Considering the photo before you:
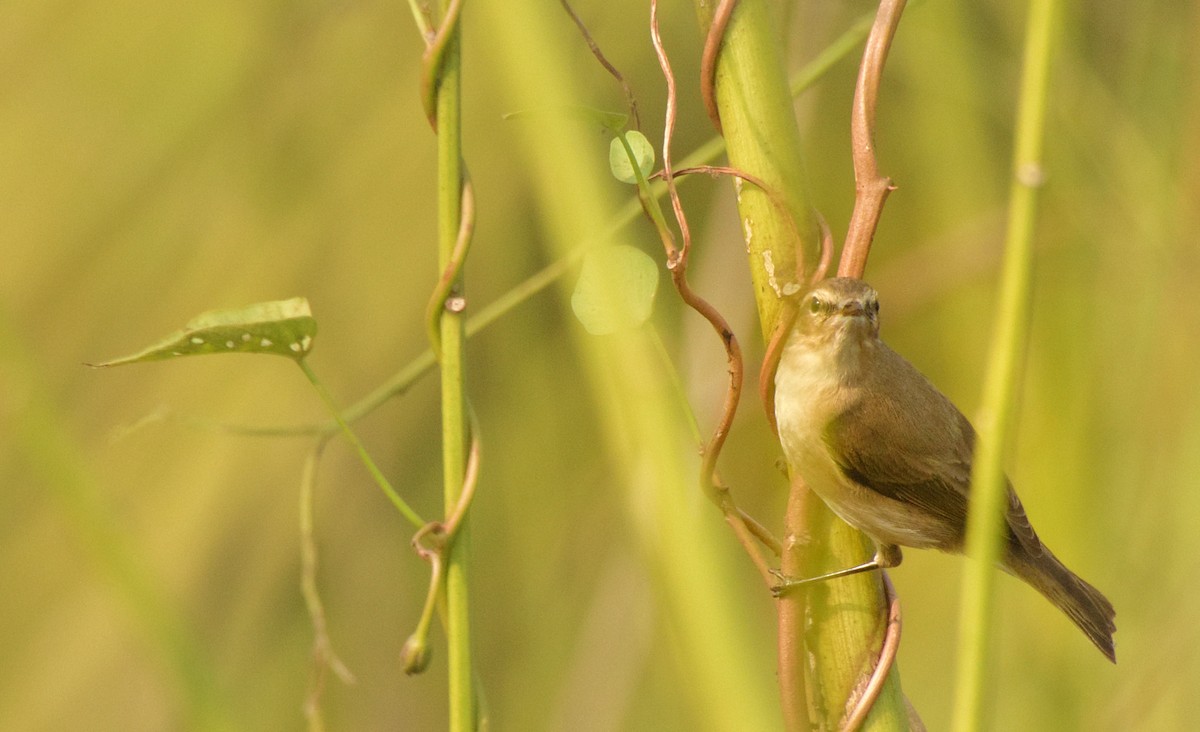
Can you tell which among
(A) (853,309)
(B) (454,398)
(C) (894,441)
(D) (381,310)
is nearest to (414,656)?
(B) (454,398)

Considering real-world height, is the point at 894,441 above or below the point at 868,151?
below

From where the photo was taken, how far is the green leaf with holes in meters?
0.51

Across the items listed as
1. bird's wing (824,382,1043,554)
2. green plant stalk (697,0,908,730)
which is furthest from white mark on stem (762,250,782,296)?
bird's wing (824,382,1043,554)

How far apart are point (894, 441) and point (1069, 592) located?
0.21 metres

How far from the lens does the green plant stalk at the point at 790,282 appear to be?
20.4 inches

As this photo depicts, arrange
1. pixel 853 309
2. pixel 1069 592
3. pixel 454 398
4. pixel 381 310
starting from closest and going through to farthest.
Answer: pixel 454 398 < pixel 853 309 < pixel 1069 592 < pixel 381 310

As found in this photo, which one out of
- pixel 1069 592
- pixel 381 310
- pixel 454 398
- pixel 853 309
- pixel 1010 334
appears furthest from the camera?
pixel 381 310

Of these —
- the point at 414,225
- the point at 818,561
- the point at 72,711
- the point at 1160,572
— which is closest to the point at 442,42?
the point at 818,561

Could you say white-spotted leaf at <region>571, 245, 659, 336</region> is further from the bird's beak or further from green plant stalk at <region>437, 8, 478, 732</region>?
the bird's beak

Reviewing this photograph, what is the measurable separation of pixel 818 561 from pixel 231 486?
0.99 m

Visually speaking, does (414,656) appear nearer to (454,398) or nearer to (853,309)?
(454,398)

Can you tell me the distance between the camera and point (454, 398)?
52 centimetres

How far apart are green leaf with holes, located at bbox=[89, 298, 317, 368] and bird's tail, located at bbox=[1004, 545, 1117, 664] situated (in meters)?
0.73

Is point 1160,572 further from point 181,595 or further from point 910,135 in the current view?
point 181,595
